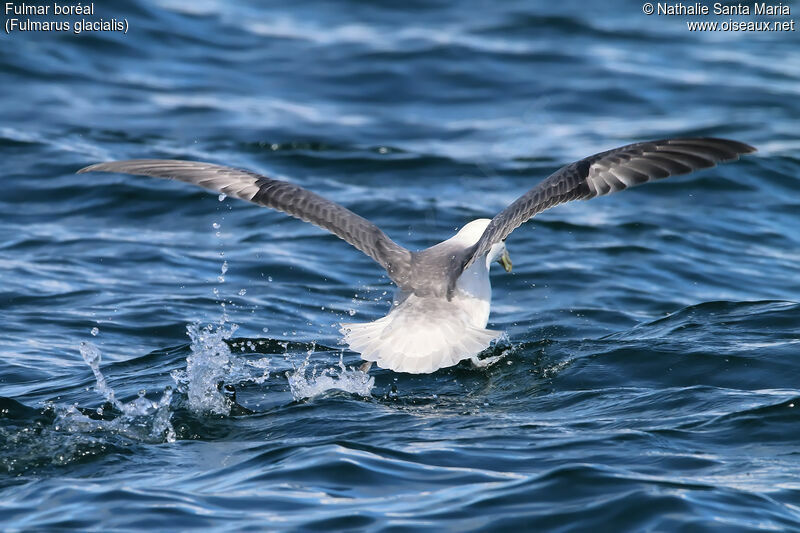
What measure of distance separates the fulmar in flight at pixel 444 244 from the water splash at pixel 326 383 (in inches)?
7.0

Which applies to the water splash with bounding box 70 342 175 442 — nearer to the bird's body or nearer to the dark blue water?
the dark blue water

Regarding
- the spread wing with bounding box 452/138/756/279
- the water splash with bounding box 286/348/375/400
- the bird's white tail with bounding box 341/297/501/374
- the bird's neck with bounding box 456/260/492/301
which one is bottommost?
the water splash with bounding box 286/348/375/400

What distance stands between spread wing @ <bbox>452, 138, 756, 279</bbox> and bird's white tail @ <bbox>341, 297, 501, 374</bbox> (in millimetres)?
515

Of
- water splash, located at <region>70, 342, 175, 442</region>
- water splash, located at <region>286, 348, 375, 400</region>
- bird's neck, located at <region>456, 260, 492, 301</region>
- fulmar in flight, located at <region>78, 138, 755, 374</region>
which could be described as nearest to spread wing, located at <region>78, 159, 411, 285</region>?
fulmar in flight, located at <region>78, 138, 755, 374</region>

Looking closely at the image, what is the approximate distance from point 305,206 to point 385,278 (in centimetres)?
245

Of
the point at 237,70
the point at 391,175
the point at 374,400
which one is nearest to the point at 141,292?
the point at 374,400

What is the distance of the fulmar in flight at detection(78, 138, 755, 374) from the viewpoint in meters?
6.33

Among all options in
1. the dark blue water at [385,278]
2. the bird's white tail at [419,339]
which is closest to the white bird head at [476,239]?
the dark blue water at [385,278]

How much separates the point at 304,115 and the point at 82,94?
119 inches

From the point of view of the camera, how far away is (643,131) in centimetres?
1380

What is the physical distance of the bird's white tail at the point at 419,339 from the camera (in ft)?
20.7

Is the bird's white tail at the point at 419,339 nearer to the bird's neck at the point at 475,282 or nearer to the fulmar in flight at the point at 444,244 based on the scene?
the fulmar in flight at the point at 444,244

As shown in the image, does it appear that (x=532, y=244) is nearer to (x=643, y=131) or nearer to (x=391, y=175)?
(x=391, y=175)

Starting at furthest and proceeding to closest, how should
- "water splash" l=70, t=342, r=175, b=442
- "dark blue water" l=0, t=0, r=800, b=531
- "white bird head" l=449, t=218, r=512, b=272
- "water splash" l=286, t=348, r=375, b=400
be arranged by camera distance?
1. "white bird head" l=449, t=218, r=512, b=272
2. "water splash" l=286, t=348, r=375, b=400
3. "water splash" l=70, t=342, r=175, b=442
4. "dark blue water" l=0, t=0, r=800, b=531
